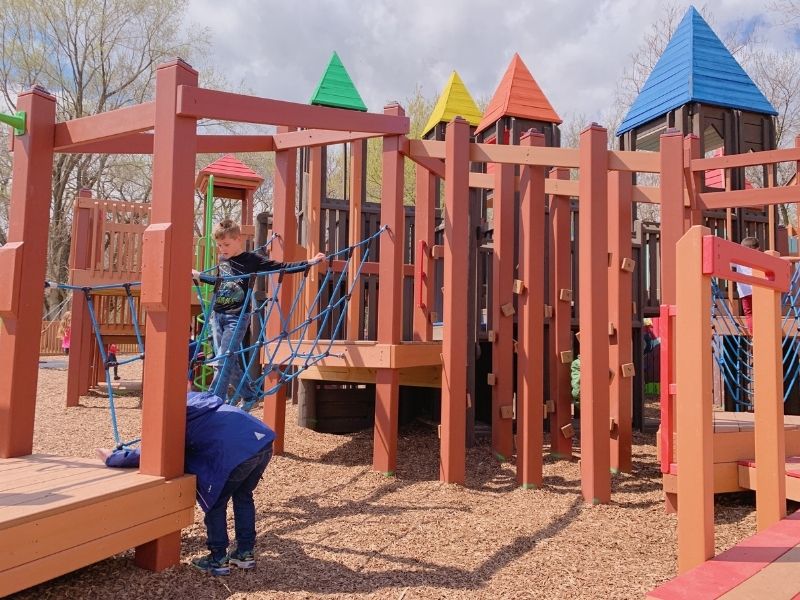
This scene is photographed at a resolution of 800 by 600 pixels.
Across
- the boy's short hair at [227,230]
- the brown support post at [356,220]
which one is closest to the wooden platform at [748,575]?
the boy's short hair at [227,230]

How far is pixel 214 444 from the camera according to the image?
3068 mm

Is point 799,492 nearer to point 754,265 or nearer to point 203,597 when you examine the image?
point 754,265

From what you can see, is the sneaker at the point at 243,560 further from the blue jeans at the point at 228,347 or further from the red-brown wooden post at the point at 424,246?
the red-brown wooden post at the point at 424,246

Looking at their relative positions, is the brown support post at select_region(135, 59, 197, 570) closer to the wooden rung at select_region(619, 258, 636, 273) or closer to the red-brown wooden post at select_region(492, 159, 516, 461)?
the red-brown wooden post at select_region(492, 159, 516, 461)

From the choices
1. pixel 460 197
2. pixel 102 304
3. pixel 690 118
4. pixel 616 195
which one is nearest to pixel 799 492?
pixel 616 195

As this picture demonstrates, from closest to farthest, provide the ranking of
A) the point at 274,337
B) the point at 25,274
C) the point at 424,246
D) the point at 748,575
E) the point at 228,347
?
the point at 748,575, the point at 25,274, the point at 228,347, the point at 274,337, the point at 424,246

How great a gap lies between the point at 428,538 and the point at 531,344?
6.09ft

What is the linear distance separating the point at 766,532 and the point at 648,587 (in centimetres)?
57

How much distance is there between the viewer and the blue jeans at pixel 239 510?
2979 mm

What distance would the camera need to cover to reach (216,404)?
3.23 metres

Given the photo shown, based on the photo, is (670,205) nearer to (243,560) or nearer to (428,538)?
(428,538)

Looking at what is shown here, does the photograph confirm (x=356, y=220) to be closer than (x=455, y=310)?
No

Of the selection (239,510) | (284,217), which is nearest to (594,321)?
(239,510)

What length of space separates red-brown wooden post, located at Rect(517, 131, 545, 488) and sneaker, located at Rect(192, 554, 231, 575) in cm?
250
